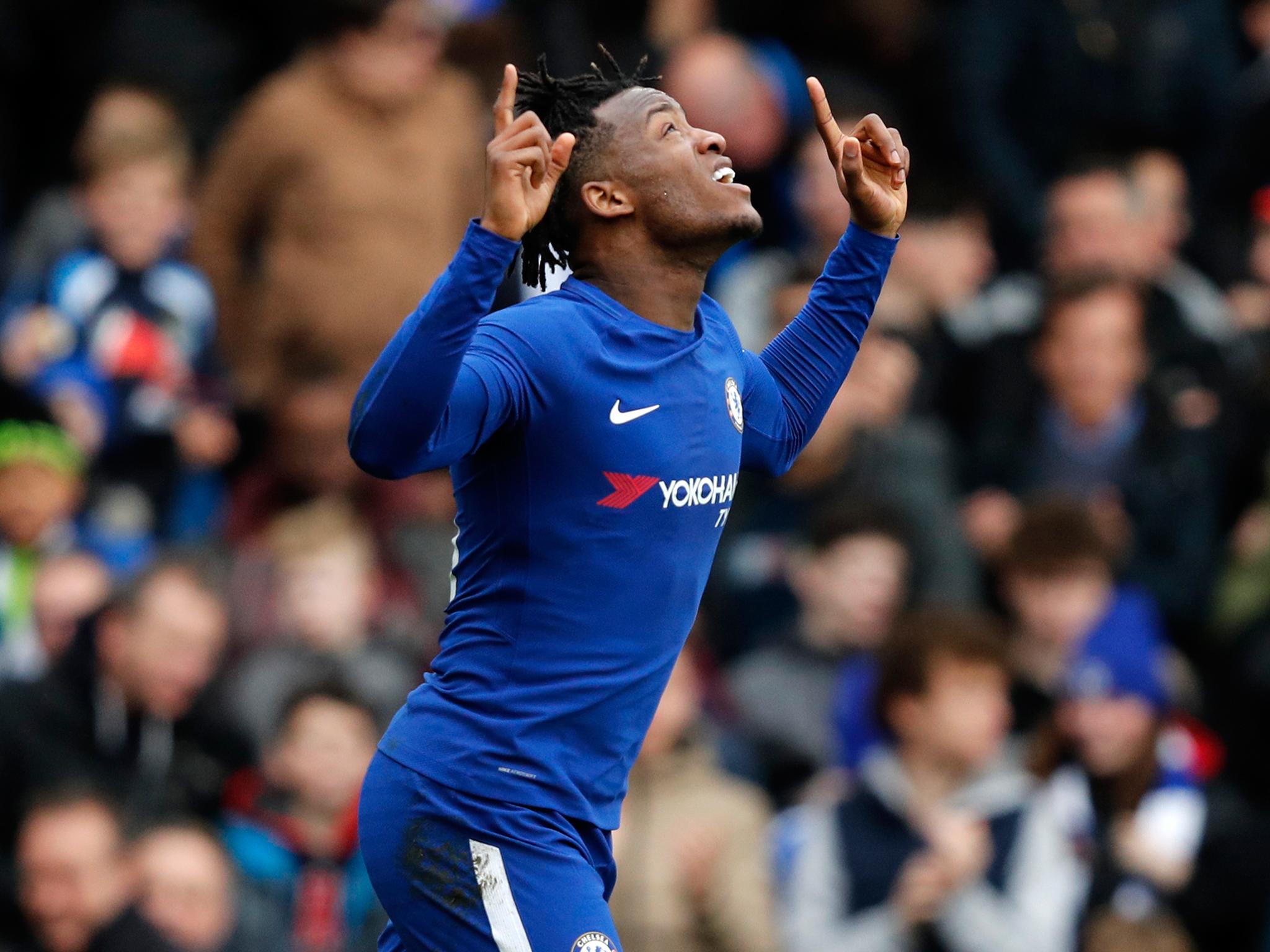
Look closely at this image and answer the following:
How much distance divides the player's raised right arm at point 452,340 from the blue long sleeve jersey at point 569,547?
0.11 metres

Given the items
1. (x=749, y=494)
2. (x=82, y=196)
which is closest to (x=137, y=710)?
(x=749, y=494)

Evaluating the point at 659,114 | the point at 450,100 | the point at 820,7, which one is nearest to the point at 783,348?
the point at 659,114

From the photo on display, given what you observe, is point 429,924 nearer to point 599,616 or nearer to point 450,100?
point 599,616

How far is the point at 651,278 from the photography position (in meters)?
4.14

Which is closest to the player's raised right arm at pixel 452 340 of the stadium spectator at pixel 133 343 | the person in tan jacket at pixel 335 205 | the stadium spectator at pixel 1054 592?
the stadium spectator at pixel 1054 592

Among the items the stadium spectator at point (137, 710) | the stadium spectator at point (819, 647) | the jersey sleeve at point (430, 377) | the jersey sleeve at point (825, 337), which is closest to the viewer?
the jersey sleeve at point (430, 377)

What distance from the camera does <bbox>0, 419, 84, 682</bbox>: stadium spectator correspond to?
7801 mm

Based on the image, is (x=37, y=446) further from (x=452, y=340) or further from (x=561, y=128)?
(x=452, y=340)

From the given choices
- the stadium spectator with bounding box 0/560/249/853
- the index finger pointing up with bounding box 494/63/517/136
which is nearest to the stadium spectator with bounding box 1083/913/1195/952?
the stadium spectator with bounding box 0/560/249/853

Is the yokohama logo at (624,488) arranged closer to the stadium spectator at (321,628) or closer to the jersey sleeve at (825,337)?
the jersey sleeve at (825,337)

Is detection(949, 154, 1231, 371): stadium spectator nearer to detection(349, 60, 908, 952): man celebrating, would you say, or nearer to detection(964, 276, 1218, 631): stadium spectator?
detection(964, 276, 1218, 631): stadium spectator

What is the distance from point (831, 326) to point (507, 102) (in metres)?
1.24

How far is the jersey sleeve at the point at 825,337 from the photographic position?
15.1 ft

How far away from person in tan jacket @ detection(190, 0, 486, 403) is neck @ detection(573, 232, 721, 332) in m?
4.27
